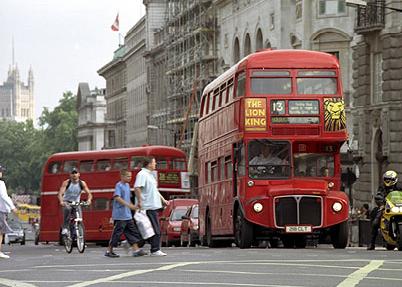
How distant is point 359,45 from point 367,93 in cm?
236

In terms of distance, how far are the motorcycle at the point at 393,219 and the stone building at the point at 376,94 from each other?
25.0 metres

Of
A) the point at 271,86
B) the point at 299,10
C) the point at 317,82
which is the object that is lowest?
the point at 271,86

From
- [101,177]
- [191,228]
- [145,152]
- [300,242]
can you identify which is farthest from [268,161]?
[101,177]

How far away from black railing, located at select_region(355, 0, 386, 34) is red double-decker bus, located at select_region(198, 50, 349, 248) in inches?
972

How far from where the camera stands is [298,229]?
1326 inches

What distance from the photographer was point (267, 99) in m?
33.8

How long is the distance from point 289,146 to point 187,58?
7707 cm

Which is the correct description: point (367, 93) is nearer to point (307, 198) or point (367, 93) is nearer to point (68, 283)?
point (307, 198)

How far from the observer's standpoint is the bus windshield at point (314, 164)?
3391 centimetres

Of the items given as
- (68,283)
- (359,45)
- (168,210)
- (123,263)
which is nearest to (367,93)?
(359,45)

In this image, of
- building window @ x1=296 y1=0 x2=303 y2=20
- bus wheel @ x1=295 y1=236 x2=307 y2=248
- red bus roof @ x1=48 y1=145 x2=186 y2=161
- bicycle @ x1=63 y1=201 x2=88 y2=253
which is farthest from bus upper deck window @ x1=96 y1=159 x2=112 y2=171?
bicycle @ x1=63 y1=201 x2=88 y2=253

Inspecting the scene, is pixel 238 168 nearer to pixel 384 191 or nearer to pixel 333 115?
pixel 333 115

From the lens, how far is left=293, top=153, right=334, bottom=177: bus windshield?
3391 cm

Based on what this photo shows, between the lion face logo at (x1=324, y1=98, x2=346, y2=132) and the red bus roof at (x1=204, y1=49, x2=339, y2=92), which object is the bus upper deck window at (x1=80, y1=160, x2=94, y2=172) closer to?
the red bus roof at (x1=204, y1=49, x2=339, y2=92)
